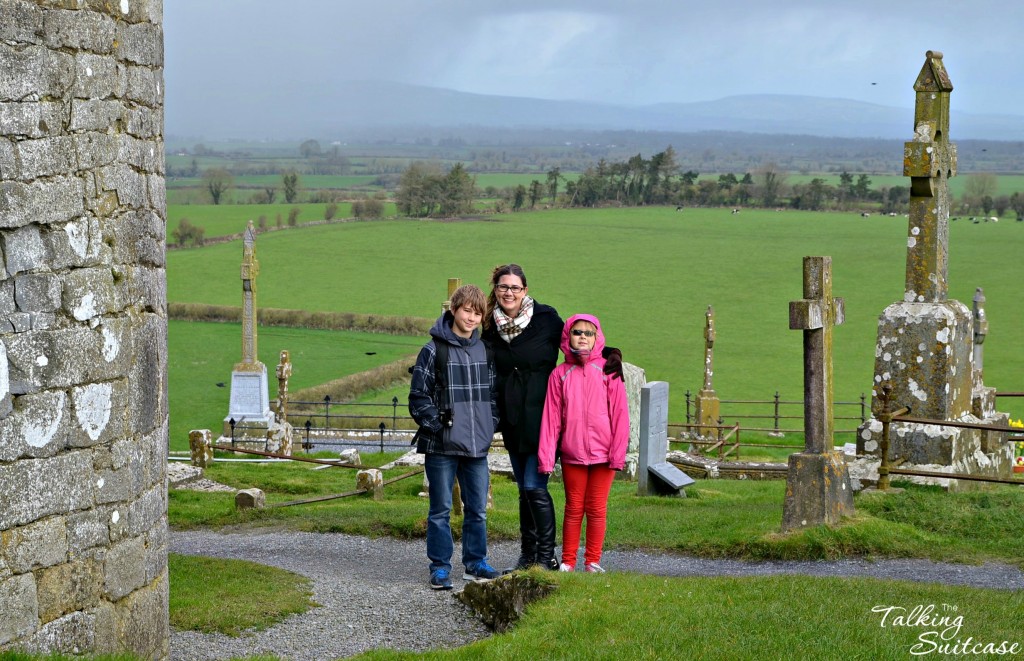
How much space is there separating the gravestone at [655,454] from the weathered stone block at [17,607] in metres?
9.25

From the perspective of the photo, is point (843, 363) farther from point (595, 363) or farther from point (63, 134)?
point (63, 134)

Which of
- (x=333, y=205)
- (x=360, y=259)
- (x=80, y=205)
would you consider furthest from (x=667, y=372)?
(x=333, y=205)

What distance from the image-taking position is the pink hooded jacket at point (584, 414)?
8.25 m

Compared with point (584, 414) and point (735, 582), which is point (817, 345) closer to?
point (584, 414)

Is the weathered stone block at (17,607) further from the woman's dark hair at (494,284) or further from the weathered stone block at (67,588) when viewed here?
the woman's dark hair at (494,284)

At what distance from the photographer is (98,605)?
20.0 feet

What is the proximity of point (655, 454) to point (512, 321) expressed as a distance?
6.74 meters

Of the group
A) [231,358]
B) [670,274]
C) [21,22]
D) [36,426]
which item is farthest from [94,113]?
[670,274]

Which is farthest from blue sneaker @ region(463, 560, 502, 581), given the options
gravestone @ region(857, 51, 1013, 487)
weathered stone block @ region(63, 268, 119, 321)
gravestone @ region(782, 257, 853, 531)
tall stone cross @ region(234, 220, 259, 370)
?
tall stone cross @ region(234, 220, 259, 370)

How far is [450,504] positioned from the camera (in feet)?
27.9

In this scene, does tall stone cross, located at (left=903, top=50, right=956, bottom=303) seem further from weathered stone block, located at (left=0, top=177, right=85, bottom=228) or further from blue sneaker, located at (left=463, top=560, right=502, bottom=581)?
weathered stone block, located at (left=0, top=177, right=85, bottom=228)

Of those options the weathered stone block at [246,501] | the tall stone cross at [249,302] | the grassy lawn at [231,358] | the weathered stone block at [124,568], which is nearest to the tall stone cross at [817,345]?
the weathered stone block at [124,568]

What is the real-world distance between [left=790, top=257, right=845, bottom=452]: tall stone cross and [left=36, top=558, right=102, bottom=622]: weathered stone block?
239 inches

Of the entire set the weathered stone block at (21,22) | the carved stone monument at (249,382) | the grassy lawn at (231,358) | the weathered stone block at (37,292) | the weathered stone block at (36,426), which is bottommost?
the grassy lawn at (231,358)
